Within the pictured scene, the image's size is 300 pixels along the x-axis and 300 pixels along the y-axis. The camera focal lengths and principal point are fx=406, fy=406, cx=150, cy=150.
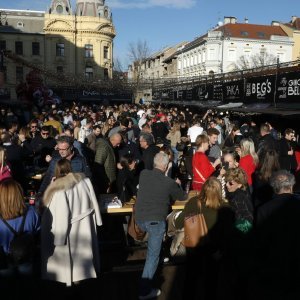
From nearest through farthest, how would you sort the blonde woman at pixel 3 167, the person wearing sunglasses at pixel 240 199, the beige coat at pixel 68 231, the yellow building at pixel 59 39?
the beige coat at pixel 68 231 → the person wearing sunglasses at pixel 240 199 → the blonde woman at pixel 3 167 → the yellow building at pixel 59 39

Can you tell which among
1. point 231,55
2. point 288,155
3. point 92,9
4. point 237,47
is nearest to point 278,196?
point 288,155

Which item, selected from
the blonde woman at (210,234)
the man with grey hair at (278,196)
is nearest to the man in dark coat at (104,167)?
the blonde woman at (210,234)

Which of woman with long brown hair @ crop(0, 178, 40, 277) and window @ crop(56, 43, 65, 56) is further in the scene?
window @ crop(56, 43, 65, 56)

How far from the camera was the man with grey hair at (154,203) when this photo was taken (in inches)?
183

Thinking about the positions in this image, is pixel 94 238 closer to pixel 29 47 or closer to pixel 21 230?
pixel 21 230

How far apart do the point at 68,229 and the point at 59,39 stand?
218ft

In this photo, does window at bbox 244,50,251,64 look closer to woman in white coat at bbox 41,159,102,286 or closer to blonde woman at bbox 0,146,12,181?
blonde woman at bbox 0,146,12,181

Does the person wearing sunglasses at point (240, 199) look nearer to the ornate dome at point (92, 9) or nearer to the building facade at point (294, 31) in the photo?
the building facade at point (294, 31)

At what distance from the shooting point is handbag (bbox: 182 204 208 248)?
14.0 feet

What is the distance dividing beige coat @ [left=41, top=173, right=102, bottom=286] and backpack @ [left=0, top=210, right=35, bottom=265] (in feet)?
0.89

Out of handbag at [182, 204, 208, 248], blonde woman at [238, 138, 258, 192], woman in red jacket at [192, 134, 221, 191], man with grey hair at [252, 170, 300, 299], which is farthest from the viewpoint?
blonde woman at [238, 138, 258, 192]

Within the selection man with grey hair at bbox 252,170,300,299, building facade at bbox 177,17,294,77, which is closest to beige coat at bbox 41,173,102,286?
man with grey hair at bbox 252,170,300,299

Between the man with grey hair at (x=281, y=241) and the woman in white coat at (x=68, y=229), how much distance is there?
1.77 meters

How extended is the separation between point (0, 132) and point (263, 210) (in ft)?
18.4
